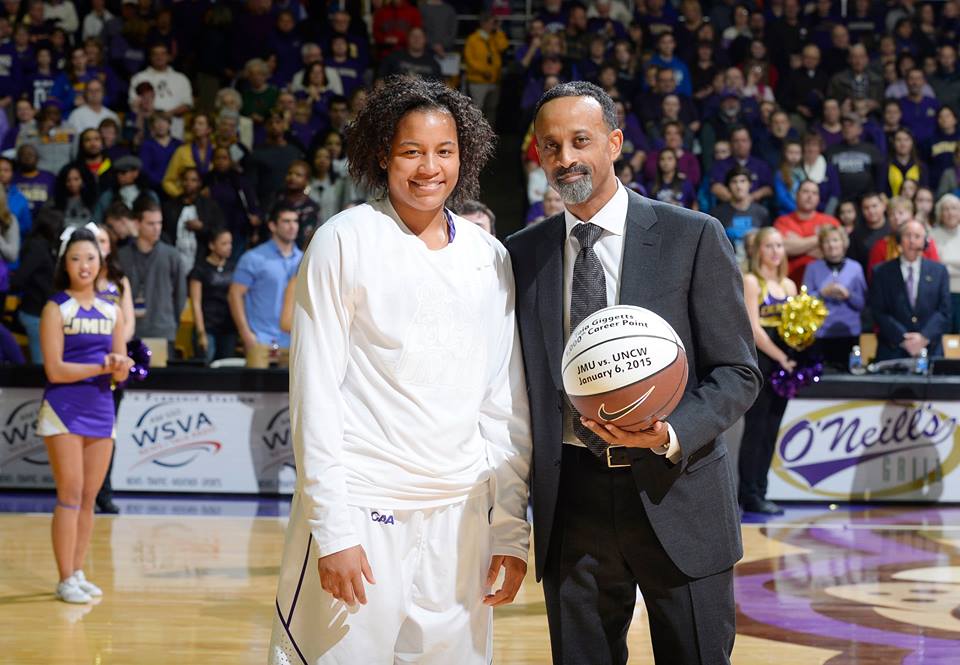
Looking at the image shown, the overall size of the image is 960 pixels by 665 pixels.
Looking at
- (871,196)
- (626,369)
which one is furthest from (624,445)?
(871,196)

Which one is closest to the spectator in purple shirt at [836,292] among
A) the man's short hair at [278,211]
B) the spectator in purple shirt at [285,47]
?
the man's short hair at [278,211]

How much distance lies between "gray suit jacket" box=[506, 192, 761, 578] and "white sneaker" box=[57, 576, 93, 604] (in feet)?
11.1

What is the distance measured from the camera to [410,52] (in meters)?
12.5

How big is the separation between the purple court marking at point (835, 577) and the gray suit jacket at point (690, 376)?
7.83 ft

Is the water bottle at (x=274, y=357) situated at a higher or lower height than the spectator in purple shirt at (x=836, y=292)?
lower

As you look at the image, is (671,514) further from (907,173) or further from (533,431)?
(907,173)

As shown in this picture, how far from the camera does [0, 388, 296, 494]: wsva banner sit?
27.4ft

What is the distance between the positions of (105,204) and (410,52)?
3.61 meters

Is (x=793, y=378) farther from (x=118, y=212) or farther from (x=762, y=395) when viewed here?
(x=118, y=212)

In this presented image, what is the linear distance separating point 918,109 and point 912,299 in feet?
13.5

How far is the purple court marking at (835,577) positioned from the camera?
16.6ft

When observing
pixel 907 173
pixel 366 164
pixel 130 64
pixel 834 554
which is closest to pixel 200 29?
pixel 130 64

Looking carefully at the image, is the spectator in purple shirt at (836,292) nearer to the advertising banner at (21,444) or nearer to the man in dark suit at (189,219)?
the man in dark suit at (189,219)

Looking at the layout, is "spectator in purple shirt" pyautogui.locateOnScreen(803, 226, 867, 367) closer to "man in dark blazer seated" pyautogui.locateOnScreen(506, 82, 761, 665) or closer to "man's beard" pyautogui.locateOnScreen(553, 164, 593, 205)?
"man in dark blazer seated" pyautogui.locateOnScreen(506, 82, 761, 665)
